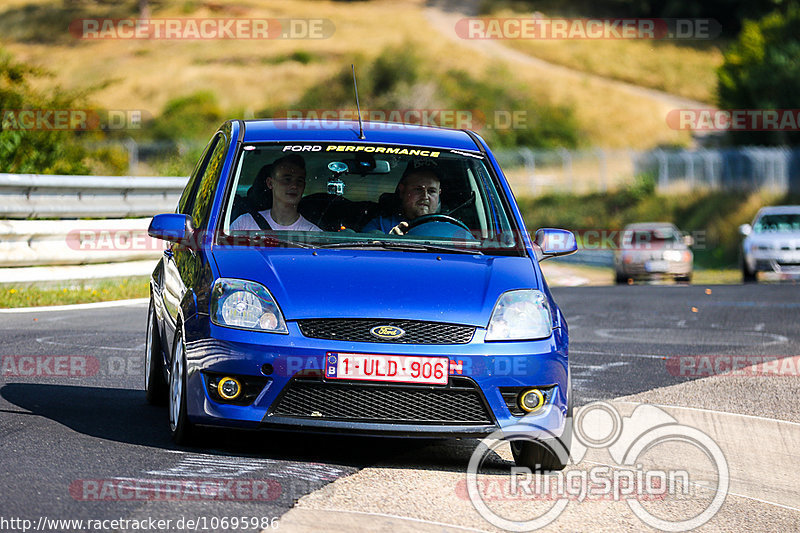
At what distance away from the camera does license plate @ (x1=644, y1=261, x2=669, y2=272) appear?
2981cm

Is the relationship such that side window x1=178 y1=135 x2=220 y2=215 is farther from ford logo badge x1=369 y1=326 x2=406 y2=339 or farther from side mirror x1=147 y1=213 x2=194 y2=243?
ford logo badge x1=369 y1=326 x2=406 y2=339

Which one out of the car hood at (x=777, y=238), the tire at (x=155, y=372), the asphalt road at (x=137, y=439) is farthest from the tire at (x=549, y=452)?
the car hood at (x=777, y=238)

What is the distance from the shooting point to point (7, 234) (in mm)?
12984

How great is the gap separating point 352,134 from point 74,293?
6965 mm

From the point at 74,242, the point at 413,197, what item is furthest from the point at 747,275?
the point at 413,197

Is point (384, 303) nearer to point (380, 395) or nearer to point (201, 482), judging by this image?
point (380, 395)

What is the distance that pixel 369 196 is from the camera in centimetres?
739

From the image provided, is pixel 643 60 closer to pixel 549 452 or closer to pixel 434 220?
pixel 434 220

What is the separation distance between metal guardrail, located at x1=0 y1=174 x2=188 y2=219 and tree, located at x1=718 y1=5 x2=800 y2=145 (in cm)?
4228

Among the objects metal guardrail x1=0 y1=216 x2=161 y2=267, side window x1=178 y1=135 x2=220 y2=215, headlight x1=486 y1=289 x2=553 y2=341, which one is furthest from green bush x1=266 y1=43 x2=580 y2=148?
headlight x1=486 y1=289 x2=553 y2=341

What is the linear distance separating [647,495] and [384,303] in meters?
1.46

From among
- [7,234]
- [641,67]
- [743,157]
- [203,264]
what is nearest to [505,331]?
[203,264]

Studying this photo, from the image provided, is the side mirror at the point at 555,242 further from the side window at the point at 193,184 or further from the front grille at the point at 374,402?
the side window at the point at 193,184

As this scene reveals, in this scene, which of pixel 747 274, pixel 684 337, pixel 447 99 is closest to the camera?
pixel 684 337
